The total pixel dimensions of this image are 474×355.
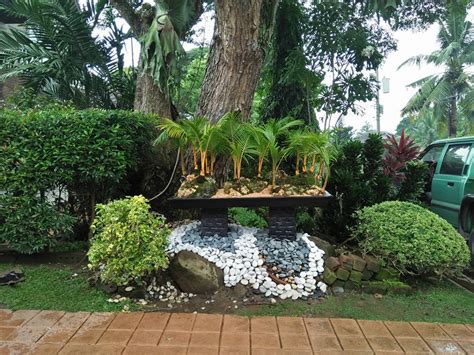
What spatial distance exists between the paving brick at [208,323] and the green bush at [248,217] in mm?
1755

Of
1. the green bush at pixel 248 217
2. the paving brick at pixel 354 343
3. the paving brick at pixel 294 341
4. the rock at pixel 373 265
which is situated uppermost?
the green bush at pixel 248 217

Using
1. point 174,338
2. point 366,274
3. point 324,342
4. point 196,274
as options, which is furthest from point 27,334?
point 366,274

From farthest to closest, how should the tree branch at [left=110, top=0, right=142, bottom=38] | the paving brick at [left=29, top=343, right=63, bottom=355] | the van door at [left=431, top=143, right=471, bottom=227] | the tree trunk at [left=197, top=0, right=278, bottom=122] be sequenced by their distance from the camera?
Result: the tree branch at [left=110, top=0, right=142, bottom=38] < the van door at [left=431, top=143, right=471, bottom=227] < the tree trunk at [left=197, top=0, right=278, bottom=122] < the paving brick at [left=29, top=343, right=63, bottom=355]

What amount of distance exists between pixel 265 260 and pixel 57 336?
1.83 meters

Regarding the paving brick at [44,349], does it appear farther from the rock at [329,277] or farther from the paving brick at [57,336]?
the rock at [329,277]

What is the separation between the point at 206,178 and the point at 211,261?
0.85m

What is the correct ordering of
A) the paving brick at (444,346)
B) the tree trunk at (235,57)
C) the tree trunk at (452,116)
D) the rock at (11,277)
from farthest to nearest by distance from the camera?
1. the tree trunk at (452,116)
2. the tree trunk at (235,57)
3. the rock at (11,277)
4. the paving brick at (444,346)

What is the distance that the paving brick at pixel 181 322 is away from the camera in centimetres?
307

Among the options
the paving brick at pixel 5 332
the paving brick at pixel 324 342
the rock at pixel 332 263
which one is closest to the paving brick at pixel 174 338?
the paving brick at pixel 324 342

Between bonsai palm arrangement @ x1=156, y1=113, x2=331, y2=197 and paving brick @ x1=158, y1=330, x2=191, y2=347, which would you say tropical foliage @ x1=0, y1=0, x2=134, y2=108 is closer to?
bonsai palm arrangement @ x1=156, y1=113, x2=331, y2=197

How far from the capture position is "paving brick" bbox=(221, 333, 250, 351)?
281 cm

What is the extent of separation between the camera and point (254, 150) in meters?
→ 4.11

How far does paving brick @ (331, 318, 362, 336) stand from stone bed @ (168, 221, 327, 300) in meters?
0.47

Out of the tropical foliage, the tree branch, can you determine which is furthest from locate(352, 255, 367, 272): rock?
the tree branch
